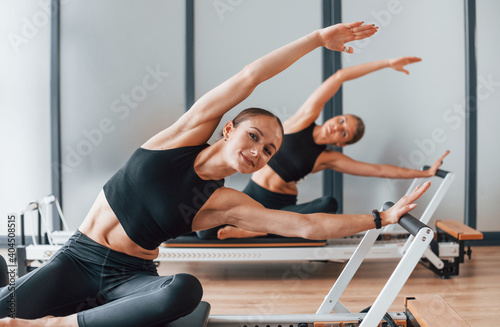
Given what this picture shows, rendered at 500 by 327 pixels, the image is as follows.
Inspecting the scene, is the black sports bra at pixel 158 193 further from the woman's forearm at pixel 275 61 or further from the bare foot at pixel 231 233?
the bare foot at pixel 231 233

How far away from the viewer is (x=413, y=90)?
13.1 ft

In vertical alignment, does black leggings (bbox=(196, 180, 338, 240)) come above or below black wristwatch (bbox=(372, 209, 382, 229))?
below

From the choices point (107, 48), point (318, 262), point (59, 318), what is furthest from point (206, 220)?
point (107, 48)

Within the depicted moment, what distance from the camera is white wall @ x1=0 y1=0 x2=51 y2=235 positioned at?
152 inches

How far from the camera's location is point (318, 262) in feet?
11.6

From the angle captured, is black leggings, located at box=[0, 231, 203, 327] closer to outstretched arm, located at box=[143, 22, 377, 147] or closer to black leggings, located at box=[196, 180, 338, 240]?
outstretched arm, located at box=[143, 22, 377, 147]

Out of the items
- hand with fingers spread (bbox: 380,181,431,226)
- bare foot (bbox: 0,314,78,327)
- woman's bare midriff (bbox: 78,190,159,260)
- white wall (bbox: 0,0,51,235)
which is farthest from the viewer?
white wall (bbox: 0,0,51,235)

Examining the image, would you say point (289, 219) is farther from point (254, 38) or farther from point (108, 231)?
point (254, 38)

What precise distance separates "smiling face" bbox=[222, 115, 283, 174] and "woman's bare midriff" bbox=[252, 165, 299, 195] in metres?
1.57

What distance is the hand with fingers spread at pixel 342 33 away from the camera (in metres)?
1.73

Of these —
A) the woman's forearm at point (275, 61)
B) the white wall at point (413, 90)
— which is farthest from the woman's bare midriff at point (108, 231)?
the white wall at point (413, 90)

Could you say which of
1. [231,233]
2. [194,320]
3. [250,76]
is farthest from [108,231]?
[231,233]

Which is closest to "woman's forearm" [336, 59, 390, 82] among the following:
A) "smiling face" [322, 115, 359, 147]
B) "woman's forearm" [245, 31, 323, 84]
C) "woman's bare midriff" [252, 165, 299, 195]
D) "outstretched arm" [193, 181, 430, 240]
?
"smiling face" [322, 115, 359, 147]

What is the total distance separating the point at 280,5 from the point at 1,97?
245cm
